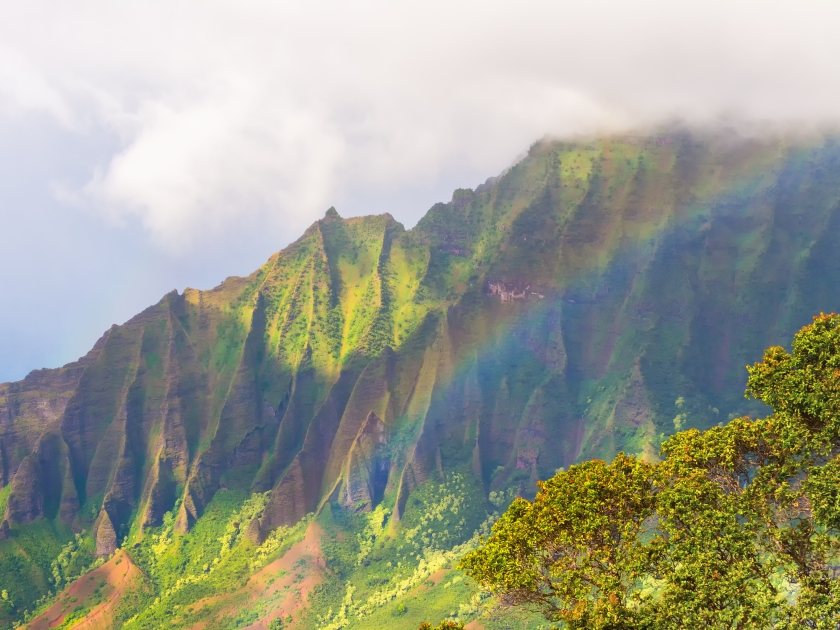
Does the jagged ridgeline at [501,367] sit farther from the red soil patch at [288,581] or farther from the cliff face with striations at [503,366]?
the red soil patch at [288,581]

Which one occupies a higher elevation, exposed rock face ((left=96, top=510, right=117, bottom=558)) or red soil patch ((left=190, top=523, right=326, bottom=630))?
exposed rock face ((left=96, top=510, right=117, bottom=558))

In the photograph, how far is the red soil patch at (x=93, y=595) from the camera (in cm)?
15338

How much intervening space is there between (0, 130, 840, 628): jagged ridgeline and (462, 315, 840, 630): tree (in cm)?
11722

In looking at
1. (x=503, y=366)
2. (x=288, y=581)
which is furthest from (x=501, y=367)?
(x=288, y=581)

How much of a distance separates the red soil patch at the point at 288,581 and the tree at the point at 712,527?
114743 mm

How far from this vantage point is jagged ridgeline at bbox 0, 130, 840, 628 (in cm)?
16500

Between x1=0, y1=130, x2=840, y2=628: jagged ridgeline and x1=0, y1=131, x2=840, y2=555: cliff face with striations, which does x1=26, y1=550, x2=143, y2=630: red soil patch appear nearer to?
x1=0, y1=131, x2=840, y2=555: cliff face with striations

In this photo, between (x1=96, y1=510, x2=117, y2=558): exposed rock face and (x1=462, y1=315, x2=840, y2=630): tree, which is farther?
(x1=96, y1=510, x2=117, y2=558): exposed rock face

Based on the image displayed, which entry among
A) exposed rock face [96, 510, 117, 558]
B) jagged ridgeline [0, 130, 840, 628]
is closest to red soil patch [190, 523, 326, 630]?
jagged ridgeline [0, 130, 840, 628]

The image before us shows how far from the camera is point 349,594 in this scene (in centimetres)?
14738

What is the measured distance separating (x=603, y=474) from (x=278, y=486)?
469 feet

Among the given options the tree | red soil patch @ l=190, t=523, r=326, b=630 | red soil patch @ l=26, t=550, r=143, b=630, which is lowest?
red soil patch @ l=190, t=523, r=326, b=630

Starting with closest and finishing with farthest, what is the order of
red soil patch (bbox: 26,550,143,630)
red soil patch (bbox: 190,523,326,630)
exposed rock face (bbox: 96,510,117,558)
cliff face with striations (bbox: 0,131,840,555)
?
red soil patch (bbox: 190,523,326,630) < red soil patch (bbox: 26,550,143,630) < cliff face with striations (bbox: 0,131,840,555) < exposed rock face (bbox: 96,510,117,558)

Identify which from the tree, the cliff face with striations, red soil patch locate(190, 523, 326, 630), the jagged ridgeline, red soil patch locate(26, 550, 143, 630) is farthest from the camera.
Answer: the cliff face with striations
